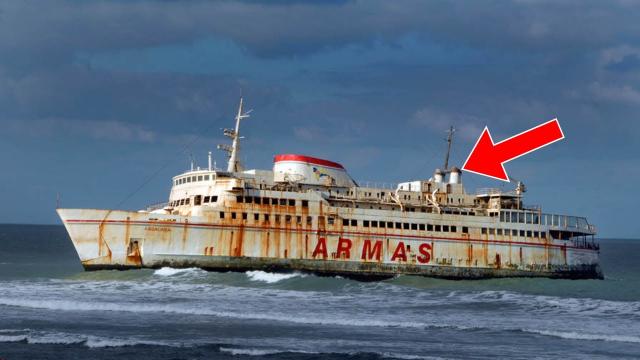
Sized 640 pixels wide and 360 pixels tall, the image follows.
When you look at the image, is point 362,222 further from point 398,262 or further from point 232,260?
point 232,260

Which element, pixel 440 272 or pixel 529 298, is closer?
pixel 529 298

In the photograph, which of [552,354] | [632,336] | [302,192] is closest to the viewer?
[552,354]

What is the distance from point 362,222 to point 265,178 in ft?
20.0

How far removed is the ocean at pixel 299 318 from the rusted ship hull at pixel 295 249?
961 millimetres

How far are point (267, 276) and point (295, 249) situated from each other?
8.54ft

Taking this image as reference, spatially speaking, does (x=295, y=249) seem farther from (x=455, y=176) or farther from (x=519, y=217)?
(x=519, y=217)

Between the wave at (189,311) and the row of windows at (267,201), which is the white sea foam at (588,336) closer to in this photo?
the wave at (189,311)

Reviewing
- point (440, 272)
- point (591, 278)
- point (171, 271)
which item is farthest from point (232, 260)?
point (591, 278)

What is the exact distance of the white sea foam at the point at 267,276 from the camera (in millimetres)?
40344

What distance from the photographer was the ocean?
2103 centimetres

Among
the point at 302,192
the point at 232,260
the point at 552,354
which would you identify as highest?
the point at 302,192

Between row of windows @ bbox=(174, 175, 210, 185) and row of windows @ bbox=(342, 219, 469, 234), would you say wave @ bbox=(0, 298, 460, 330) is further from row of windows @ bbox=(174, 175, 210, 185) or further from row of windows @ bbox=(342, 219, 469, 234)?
row of windows @ bbox=(342, 219, 469, 234)

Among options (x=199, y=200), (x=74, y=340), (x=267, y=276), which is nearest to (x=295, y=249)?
(x=267, y=276)

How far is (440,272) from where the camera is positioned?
46.3 m
